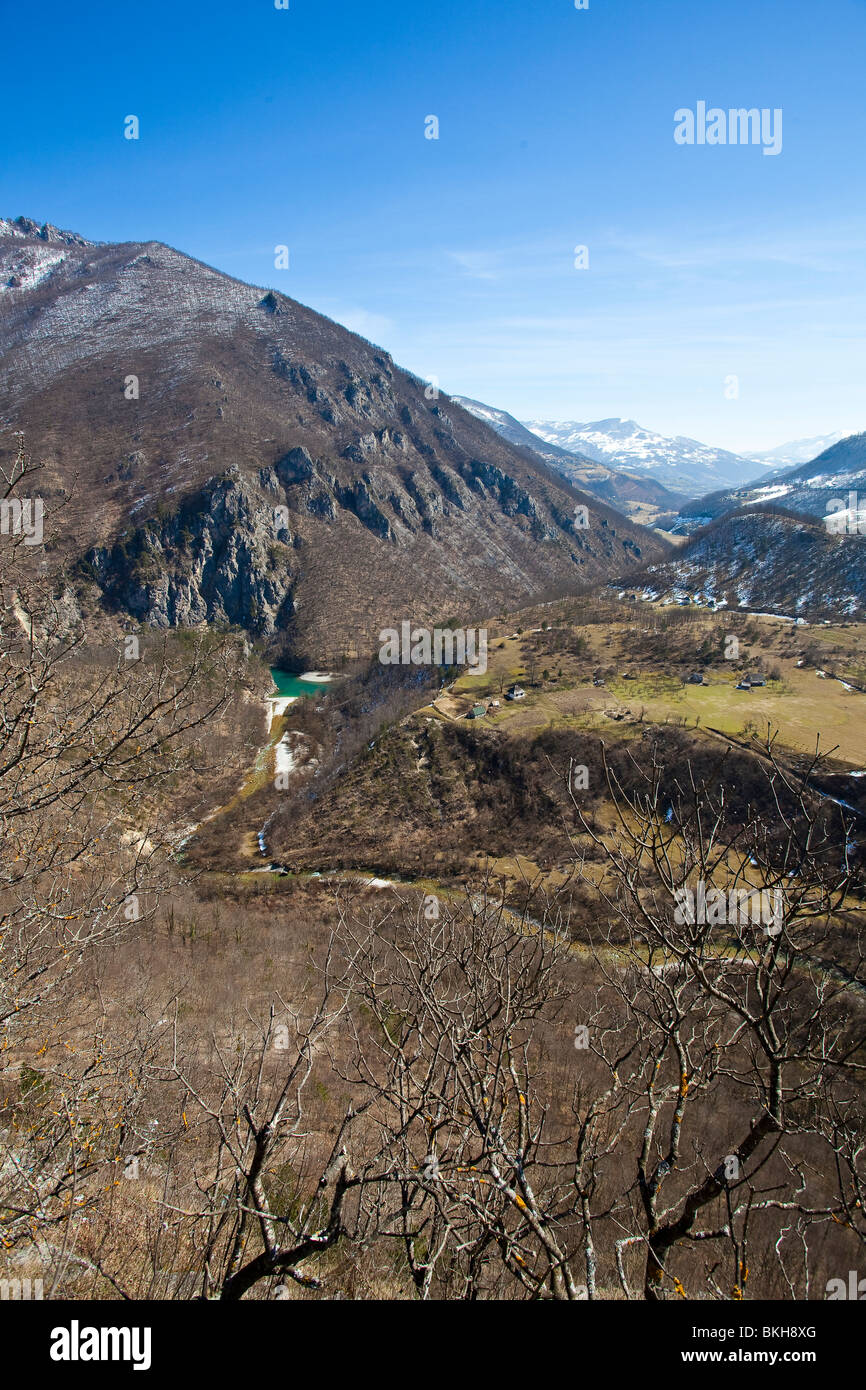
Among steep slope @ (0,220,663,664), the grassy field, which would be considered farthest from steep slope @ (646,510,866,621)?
steep slope @ (0,220,663,664)

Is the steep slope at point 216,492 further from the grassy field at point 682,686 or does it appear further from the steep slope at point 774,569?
the grassy field at point 682,686

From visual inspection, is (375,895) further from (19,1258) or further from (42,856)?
(42,856)

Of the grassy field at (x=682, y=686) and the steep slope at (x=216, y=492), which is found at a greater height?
the steep slope at (x=216, y=492)

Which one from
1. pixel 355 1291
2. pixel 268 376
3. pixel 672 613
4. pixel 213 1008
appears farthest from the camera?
pixel 268 376

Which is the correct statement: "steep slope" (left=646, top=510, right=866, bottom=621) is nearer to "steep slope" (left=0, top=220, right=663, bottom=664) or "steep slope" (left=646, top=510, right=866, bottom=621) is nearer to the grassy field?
the grassy field

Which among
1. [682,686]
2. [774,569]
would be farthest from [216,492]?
[774,569]

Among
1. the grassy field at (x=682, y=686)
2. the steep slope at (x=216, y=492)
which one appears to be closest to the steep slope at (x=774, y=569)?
the grassy field at (x=682, y=686)
